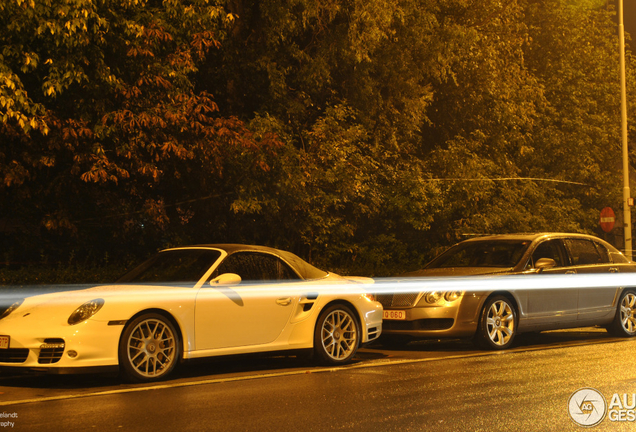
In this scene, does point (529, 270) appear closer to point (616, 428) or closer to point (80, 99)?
point (616, 428)

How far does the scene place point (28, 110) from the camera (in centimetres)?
1045

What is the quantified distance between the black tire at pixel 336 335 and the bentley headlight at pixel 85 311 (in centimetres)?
264

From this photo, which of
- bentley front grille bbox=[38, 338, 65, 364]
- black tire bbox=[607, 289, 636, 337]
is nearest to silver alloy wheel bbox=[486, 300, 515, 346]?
black tire bbox=[607, 289, 636, 337]

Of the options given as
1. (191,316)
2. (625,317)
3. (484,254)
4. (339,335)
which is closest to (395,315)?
(339,335)

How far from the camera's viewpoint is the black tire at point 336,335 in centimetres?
882

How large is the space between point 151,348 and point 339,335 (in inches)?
97.3

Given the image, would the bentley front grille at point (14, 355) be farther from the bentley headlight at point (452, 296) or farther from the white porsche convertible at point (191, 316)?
the bentley headlight at point (452, 296)

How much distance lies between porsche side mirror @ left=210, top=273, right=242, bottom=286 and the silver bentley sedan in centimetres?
313

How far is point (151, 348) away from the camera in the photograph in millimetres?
7543

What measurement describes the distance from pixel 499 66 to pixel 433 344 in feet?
→ 41.6

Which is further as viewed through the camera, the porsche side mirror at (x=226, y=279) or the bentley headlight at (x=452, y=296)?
the bentley headlight at (x=452, y=296)

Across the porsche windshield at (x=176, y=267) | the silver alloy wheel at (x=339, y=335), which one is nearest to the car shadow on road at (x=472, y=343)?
the silver alloy wheel at (x=339, y=335)

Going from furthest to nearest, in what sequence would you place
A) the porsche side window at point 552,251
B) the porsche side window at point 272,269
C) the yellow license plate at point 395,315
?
1. the porsche side window at point 552,251
2. the yellow license plate at point 395,315
3. the porsche side window at point 272,269

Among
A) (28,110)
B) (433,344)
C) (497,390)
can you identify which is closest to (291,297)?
(497,390)
